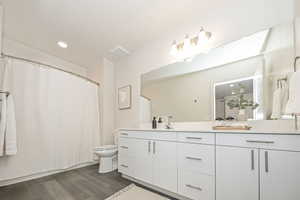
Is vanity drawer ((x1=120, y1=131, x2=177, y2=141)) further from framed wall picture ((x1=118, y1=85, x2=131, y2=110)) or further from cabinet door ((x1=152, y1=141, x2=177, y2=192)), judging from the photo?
framed wall picture ((x1=118, y1=85, x2=131, y2=110))

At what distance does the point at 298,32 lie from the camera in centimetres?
125

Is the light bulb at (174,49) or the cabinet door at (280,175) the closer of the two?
the cabinet door at (280,175)

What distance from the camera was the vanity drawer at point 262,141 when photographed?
0.95m

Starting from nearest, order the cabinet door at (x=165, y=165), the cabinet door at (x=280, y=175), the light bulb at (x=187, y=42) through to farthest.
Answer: the cabinet door at (x=280, y=175) → the cabinet door at (x=165, y=165) → the light bulb at (x=187, y=42)

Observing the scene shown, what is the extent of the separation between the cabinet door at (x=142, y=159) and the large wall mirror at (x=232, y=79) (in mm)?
610

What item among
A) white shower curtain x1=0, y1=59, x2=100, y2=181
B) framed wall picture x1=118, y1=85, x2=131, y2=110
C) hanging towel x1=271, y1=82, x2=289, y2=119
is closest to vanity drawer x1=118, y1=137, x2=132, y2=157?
framed wall picture x1=118, y1=85, x2=131, y2=110

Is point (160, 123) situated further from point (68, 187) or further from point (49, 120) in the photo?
point (49, 120)

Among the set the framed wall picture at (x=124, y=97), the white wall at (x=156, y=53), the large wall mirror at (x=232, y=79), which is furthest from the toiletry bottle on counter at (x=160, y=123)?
the framed wall picture at (x=124, y=97)

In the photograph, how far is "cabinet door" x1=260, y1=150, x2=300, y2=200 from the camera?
926 millimetres

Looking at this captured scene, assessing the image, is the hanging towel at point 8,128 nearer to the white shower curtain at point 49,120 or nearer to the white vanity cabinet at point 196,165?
the white shower curtain at point 49,120

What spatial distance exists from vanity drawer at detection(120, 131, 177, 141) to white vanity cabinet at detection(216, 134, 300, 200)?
51cm

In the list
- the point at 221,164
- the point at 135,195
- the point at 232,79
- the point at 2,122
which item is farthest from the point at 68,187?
the point at 232,79

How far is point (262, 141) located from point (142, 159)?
4.39ft

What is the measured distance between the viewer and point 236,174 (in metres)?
1.12
